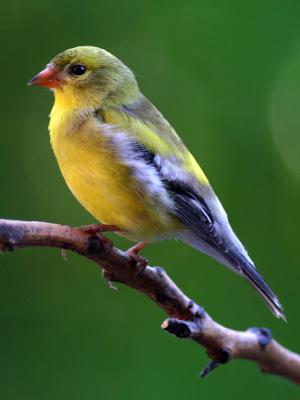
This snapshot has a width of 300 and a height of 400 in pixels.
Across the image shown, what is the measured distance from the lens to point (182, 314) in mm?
2744

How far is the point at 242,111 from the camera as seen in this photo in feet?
14.5

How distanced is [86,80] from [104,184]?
2.37 ft

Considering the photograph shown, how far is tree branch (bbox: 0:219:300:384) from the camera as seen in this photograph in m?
2.45

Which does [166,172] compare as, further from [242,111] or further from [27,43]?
[27,43]

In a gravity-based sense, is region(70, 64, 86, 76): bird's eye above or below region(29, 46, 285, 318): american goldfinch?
above

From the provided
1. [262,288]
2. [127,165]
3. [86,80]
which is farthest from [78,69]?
[262,288]

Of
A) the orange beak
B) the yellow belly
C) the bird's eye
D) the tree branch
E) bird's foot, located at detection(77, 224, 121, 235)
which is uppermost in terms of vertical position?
the bird's eye

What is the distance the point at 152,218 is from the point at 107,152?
32cm

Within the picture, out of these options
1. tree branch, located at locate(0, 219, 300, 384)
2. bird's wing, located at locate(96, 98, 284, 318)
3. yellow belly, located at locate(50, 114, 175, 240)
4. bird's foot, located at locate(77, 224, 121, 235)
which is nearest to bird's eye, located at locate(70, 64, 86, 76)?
bird's wing, located at locate(96, 98, 284, 318)

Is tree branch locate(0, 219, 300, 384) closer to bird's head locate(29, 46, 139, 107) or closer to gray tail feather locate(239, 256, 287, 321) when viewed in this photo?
gray tail feather locate(239, 256, 287, 321)

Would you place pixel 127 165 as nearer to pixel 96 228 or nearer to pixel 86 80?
pixel 96 228

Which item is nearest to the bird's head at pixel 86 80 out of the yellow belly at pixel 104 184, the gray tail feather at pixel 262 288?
the yellow belly at pixel 104 184

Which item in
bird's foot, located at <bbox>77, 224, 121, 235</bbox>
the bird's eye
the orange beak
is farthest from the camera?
the bird's eye

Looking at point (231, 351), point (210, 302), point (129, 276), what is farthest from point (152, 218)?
point (210, 302)
